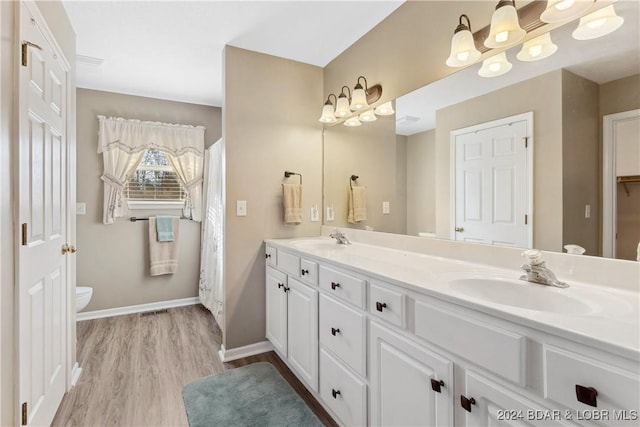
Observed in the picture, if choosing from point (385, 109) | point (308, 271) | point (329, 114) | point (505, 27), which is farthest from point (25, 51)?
point (505, 27)

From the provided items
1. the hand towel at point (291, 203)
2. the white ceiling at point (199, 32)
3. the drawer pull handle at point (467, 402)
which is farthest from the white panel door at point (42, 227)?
the drawer pull handle at point (467, 402)

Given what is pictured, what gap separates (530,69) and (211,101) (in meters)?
3.24

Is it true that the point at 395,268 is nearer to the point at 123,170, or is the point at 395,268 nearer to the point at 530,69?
the point at 530,69

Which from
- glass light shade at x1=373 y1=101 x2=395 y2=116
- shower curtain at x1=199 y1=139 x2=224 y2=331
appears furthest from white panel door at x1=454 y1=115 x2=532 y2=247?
shower curtain at x1=199 y1=139 x2=224 y2=331

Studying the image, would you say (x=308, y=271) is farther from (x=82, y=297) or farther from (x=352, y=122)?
(x=82, y=297)

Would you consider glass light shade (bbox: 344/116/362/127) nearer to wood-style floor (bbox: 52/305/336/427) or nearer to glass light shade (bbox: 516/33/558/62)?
glass light shade (bbox: 516/33/558/62)

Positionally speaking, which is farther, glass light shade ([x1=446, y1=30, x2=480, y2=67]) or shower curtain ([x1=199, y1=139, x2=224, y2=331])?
shower curtain ([x1=199, y1=139, x2=224, y2=331])

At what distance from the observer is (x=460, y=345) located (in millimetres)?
916

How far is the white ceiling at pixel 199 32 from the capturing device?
191 centimetres

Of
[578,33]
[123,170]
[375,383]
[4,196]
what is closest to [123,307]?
[123,170]

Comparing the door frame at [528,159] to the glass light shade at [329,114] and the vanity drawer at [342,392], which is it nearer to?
the vanity drawer at [342,392]

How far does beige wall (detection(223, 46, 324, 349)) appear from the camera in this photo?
7.75 ft

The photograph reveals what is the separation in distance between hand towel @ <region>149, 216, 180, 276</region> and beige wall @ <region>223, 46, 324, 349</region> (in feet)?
4.74

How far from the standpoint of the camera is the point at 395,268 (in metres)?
1.36
